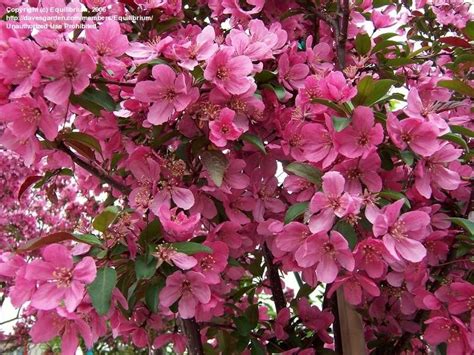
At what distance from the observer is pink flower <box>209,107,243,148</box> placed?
996 mm

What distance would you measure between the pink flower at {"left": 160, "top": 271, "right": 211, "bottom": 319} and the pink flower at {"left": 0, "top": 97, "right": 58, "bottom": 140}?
0.33 meters

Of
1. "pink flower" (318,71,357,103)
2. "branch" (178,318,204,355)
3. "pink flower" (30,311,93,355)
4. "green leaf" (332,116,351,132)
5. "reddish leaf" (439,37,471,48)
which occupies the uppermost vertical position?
"pink flower" (318,71,357,103)

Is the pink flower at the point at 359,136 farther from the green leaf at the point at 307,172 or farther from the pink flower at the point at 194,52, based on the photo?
the pink flower at the point at 194,52

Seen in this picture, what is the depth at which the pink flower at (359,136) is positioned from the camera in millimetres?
960

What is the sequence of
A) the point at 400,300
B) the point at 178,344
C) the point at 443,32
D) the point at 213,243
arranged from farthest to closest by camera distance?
the point at 443,32
the point at 178,344
the point at 400,300
the point at 213,243

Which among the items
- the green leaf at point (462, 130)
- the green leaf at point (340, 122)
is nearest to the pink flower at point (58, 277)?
the green leaf at point (340, 122)

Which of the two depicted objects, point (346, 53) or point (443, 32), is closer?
point (346, 53)

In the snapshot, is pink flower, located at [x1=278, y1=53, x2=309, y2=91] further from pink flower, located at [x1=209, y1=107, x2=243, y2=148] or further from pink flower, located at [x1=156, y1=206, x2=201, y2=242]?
pink flower, located at [x1=156, y1=206, x2=201, y2=242]

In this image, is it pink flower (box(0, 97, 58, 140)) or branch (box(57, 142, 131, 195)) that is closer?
pink flower (box(0, 97, 58, 140))

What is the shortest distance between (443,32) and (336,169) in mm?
963

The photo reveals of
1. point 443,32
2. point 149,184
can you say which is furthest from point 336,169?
point 443,32

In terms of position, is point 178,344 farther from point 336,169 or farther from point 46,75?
point 46,75

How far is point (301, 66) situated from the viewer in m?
1.18

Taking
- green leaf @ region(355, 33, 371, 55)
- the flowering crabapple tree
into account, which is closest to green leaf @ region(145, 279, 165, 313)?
the flowering crabapple tree
